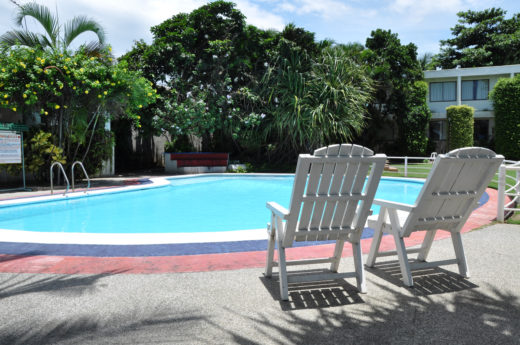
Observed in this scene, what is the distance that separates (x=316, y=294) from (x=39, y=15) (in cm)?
1101

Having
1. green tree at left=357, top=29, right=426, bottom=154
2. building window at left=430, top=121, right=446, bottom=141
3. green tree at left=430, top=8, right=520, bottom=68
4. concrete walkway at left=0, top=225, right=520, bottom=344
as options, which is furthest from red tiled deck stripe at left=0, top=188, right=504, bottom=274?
green tree at left=430, top=8, right=520, bottom=68

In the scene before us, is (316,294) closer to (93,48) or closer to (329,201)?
(329,201)

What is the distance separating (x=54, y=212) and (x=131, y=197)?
2248 mm

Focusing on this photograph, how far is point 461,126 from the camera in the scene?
21.6 metres

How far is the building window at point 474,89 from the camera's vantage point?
938 inches

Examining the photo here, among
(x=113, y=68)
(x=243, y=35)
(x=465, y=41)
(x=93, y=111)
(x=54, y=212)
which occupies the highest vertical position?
(x=465, y=41)

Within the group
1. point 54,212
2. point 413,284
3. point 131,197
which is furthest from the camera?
point 131,197

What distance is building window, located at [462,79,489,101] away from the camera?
23828 mm

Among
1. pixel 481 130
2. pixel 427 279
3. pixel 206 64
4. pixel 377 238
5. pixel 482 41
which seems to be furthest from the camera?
pixel 482 41

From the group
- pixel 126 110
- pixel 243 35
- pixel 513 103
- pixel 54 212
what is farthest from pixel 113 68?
pixel 513 103

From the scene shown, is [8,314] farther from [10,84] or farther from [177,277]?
[10,84]

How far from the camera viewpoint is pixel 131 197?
31.3ft

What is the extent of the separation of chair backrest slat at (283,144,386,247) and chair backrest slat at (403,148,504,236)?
440 mm

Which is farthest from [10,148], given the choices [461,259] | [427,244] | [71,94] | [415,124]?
[415,124]
